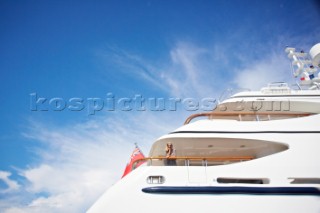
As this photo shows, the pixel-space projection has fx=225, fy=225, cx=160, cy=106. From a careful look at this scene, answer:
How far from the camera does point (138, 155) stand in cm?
856

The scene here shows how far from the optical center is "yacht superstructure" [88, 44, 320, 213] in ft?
16.8

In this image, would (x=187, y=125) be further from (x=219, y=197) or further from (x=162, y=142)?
(x=219, y=197)

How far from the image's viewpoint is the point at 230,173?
5703 millimetres

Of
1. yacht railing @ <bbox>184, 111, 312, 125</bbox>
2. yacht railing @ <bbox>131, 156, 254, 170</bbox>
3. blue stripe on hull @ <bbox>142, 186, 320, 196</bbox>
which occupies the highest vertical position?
yacht railing @ <bbox>184, 111, 312, 125</bbox>

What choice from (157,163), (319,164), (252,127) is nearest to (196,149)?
(157,163)

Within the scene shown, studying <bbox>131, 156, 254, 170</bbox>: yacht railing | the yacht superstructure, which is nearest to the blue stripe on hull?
the yacht superstructure

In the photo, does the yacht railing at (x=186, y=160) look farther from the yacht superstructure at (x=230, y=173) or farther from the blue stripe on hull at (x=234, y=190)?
the blue stripe on hull at (x=234, y=190)

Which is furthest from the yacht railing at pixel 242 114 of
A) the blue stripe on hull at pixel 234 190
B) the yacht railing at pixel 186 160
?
the blue stripe on hull at pixel 234 190

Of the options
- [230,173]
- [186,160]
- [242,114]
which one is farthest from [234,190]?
[242,114]

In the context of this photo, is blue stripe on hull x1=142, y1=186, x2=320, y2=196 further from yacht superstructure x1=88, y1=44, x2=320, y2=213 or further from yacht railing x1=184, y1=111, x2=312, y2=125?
yacht railing x1=184, y1=111, x2=312, y2=125

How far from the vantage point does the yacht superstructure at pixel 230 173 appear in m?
5.12

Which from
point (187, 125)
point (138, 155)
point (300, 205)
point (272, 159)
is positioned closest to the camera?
point (300, 205)

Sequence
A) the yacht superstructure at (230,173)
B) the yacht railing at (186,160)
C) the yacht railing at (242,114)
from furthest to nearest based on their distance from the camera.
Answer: the yacht railing at (242,114) → the yacht railing at (186,160) → the yacht superstructure at (230,173)

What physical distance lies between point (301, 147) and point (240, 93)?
3516 millimetres
